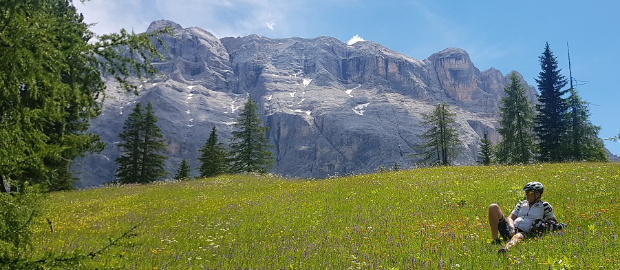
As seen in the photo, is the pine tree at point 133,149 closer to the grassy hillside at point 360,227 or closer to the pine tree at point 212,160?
the pine tree at point 212,160

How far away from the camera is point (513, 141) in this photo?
4059 cm

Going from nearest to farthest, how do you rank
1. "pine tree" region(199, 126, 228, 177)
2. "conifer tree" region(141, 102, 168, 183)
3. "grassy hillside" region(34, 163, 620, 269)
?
"grassy hillside" region(34, 163, 620, 269)
"conifer tree" region(141, 102, 168, 183)
"pine tree" region(199, 126, 228, 177)

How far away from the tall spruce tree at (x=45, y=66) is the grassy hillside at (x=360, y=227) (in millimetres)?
1389

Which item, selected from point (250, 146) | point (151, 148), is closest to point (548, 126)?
point (250, 146)

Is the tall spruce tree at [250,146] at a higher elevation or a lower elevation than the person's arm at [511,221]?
higher

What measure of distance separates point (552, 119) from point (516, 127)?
3424mm

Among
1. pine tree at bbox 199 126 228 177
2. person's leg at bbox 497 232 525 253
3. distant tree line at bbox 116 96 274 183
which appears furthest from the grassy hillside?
pine tree at bbox 199 126 228 177

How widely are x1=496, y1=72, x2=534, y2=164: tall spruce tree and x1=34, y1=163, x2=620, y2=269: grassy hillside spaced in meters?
27.0

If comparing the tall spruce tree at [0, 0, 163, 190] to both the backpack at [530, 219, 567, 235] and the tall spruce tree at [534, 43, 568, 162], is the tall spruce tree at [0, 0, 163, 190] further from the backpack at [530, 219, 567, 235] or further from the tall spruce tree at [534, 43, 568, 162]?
the tall spruce tree at [534, 43, 568, 162]

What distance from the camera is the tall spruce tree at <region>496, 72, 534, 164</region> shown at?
Answer: 40344 mm

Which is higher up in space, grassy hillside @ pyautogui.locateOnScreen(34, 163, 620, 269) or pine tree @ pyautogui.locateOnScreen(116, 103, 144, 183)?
pine tree @ pyautogui.locateOnScreen(116, 103, 144, 183)

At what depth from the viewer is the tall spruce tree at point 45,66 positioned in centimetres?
366

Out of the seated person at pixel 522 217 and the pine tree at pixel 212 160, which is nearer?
the seated person at pixel 522 217

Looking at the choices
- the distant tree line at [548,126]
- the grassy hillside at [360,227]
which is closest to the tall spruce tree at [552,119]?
the distant tree line at [548,126]
